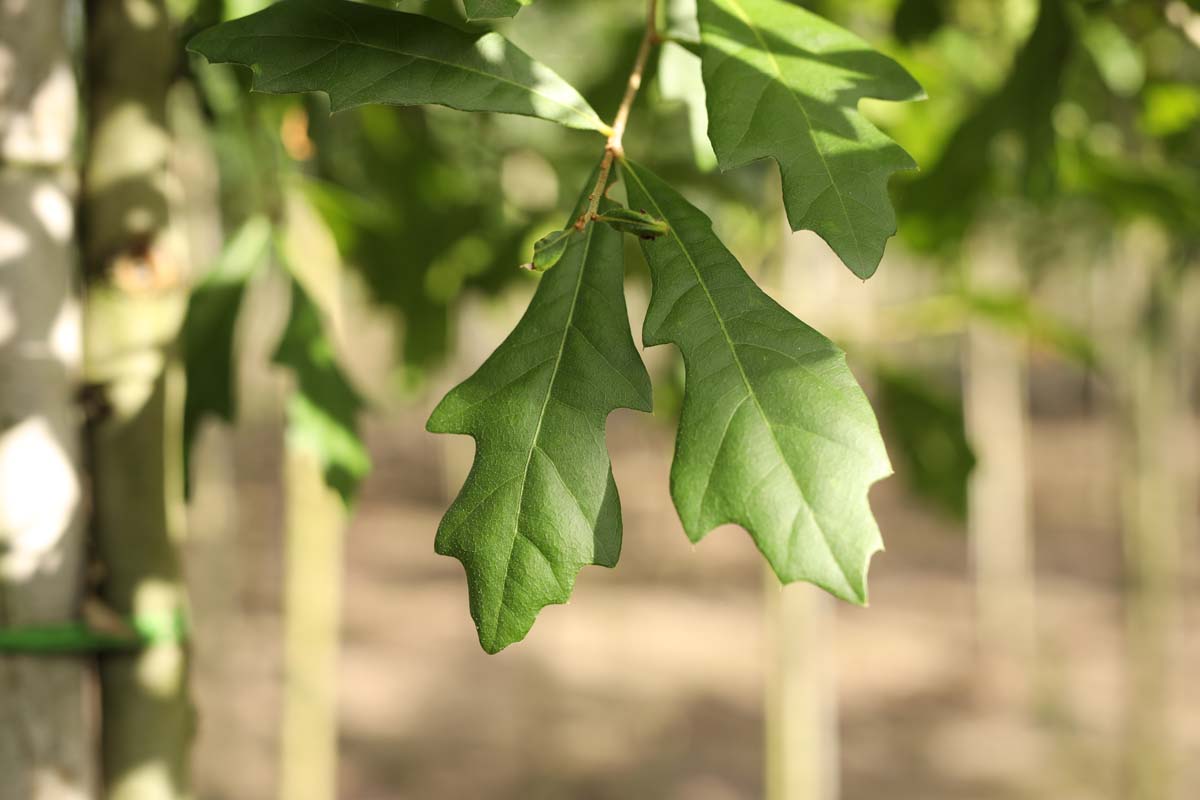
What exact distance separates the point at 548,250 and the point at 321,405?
1.64ft

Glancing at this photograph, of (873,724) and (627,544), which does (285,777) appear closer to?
(873,724)

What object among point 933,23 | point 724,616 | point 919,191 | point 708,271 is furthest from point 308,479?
point 724,616

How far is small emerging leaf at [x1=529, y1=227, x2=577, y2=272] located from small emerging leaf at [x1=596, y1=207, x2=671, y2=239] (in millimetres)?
24

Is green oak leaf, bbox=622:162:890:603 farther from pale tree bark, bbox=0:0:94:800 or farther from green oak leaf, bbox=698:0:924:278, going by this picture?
pale tree bark, bbox=0:0:94:800

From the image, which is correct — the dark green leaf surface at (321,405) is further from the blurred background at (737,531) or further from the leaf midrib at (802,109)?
the leaf midrib at (802,109)

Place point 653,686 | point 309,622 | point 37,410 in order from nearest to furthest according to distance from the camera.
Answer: point 37,410
point 309,622
point 653,686

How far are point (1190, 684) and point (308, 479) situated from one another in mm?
5232

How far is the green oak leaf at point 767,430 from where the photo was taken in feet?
1.83

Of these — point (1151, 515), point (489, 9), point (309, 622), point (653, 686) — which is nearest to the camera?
point (489, 9)

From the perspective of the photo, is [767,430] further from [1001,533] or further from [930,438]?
[1001,533]

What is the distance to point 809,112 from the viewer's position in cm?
64

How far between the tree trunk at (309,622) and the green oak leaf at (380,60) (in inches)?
41.2

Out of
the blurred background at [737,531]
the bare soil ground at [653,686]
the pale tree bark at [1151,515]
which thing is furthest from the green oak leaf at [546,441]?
the bare soil ground at [653,686]

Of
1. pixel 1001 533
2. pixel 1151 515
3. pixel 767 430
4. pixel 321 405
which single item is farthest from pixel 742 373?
pixel 1001 533
